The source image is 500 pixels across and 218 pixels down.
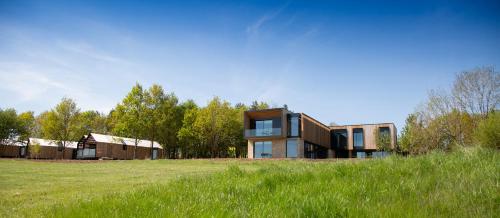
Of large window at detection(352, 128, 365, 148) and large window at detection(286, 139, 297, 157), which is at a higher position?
large window at detection(352, 128, 365, 148)

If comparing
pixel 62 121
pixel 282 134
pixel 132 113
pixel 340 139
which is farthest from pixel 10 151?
pixel 340 139

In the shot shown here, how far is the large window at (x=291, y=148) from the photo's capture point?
41.8m

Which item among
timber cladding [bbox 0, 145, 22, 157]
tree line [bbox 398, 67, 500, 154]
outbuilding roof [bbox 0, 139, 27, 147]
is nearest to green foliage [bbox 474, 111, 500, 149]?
tree line [bbox 398, 67, 500, 154]

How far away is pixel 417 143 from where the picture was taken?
3238 cm

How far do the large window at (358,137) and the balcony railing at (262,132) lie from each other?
18.8 m

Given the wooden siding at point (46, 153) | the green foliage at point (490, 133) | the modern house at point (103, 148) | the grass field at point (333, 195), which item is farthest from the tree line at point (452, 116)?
the wooden siding at point (46, 153)

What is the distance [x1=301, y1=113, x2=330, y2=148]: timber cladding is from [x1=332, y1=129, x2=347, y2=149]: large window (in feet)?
7.26

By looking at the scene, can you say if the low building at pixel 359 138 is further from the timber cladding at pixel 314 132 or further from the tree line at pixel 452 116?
the tree line at pixel 452 116

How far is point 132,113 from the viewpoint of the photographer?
156ft

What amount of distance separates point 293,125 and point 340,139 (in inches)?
673

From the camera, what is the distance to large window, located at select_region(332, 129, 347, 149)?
56.6m

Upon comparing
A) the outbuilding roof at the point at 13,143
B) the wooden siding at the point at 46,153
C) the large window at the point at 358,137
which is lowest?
the wooden siding at the point at 46,153

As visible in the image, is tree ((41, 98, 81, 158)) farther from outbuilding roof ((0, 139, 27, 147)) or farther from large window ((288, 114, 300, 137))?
large window ((288, 114, 300, 137))

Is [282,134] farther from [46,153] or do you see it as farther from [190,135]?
[46,153]
